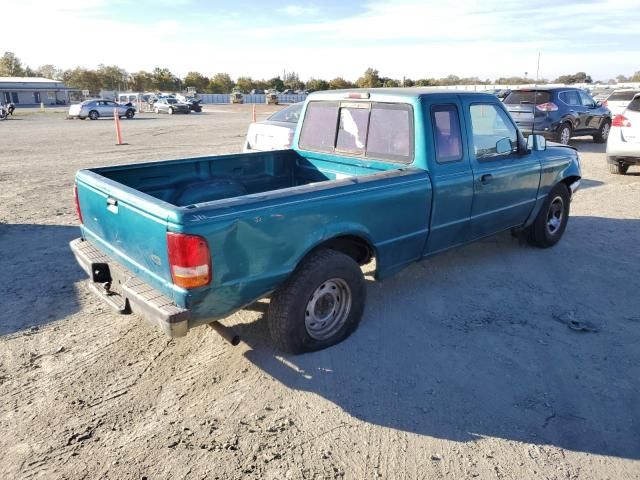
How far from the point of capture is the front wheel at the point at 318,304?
3.44 metres

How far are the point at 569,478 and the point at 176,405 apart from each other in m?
2.37

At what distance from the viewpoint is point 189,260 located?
2828 mm

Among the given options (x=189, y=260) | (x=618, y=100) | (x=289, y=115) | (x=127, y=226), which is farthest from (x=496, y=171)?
(x=618, y=100)

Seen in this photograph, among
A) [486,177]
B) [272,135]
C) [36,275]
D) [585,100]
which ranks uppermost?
[585,100]

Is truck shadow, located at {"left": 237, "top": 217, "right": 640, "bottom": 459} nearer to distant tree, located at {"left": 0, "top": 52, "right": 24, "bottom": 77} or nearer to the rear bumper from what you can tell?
the rear bumper


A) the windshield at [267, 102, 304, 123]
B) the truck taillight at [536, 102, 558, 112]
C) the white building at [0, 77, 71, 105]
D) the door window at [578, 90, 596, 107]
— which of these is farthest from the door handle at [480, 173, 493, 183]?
the white building at [0, 77, 71, 105]

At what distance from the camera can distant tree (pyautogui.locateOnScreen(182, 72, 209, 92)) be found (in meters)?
98.8

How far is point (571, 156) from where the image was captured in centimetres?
603

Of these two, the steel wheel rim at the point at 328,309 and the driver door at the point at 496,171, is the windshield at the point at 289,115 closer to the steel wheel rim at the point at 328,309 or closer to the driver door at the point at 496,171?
the driver door at the point at 496,171

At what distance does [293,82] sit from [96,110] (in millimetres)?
80479

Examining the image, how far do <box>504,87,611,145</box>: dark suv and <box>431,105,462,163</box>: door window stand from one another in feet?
32.1

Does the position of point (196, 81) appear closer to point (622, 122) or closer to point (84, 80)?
point (84, 80)

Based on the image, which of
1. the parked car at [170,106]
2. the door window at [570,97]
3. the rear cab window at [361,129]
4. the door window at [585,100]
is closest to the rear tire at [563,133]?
the door window at [570,97]

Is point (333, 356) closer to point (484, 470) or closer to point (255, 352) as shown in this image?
point (255, 352)
